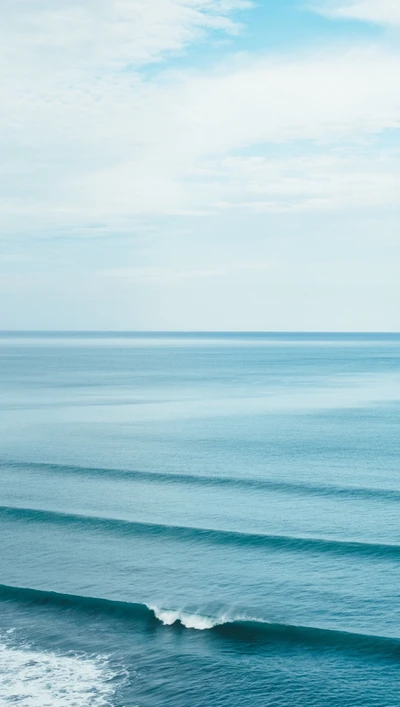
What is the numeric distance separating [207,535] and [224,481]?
13.9 metres

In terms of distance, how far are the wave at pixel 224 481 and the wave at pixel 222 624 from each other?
2140cm

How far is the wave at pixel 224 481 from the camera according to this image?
55.0 meters

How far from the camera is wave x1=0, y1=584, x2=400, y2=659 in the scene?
105 feet

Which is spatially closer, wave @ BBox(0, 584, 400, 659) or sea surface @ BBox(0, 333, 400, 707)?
sea surface @ BBox(0, 333, 400, 707)

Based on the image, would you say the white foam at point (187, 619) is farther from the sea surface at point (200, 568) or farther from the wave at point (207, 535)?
the wave at point (207, 535)

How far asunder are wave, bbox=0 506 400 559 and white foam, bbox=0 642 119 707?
1513 centimetres

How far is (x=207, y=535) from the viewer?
1812 inches

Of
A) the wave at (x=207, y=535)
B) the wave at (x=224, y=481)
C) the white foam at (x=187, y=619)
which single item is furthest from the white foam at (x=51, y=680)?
the wave at (x=224, y=481)

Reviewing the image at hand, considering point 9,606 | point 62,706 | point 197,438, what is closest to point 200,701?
point 62,706

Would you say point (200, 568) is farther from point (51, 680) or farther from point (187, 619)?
point (51, 680)

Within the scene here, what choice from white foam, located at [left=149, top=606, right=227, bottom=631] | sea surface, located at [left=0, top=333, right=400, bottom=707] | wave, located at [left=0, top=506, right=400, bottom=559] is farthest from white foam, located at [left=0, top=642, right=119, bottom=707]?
wave, located at [left=0, top=506, right=400, bottom=559]

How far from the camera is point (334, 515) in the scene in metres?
49.6

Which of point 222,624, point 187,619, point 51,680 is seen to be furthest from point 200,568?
point 51,680

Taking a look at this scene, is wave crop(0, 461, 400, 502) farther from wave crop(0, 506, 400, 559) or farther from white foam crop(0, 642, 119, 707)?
white foam crop(0, 642, 119, 707)
